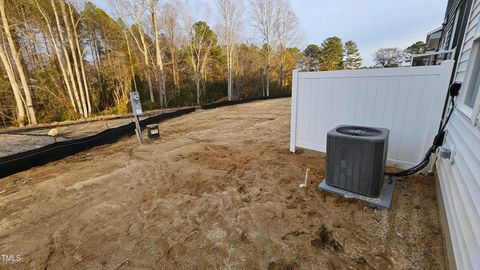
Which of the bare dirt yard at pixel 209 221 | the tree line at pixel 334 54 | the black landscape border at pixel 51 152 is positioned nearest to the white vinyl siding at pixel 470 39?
the bare dirt yard at pixel 209 221

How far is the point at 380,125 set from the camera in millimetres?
2500

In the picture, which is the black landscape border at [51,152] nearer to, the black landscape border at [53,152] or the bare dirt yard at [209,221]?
the black landscape border at [53,152]

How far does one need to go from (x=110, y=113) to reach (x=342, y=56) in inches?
1184

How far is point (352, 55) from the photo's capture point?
3033cm

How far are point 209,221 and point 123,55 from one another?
14057mm

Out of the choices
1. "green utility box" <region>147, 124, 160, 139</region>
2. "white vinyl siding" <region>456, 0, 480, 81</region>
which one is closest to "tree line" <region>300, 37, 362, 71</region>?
"green utility box" <region>147, 124, 160, 139</region>

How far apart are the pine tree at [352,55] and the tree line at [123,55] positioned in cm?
1358

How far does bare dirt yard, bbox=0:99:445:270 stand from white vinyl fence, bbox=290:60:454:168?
0.47m

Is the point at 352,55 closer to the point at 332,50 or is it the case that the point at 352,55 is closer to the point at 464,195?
the point at 332,50

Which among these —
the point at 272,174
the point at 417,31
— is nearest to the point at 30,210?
the point at 272,174

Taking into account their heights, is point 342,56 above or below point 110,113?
above

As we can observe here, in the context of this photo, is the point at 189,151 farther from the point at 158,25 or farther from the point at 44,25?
the point at 158,25

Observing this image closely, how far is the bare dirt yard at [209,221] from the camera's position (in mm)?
1402

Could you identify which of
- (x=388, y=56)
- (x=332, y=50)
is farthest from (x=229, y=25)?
(x=388, y=56)
